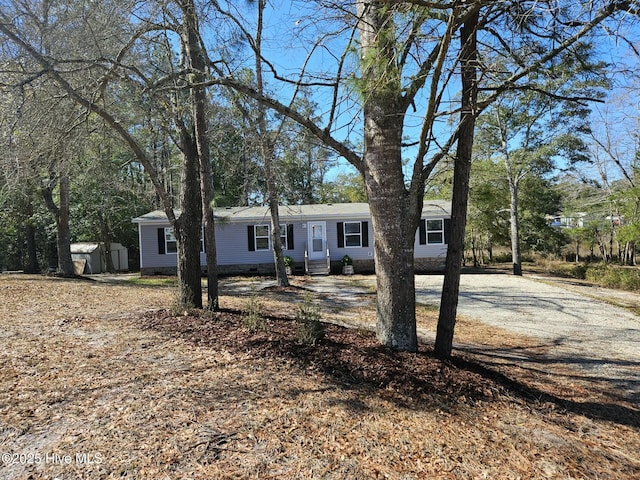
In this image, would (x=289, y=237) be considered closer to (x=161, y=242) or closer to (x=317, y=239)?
(x=317, y=239)

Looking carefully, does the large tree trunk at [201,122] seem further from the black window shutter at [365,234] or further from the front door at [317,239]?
the black window shutter at [365,234]

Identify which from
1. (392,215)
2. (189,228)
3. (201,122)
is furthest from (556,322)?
(201,122)

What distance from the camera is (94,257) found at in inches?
790

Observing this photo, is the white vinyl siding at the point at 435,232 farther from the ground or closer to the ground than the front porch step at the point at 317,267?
farther from the ground

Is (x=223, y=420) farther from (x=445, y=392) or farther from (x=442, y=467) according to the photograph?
(x=445, y=392)

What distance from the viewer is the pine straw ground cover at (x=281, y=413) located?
2.19 meters

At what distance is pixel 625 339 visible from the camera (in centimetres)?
615

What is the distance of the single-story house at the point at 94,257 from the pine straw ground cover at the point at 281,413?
16.7 m

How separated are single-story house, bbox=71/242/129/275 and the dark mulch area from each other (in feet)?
56.7

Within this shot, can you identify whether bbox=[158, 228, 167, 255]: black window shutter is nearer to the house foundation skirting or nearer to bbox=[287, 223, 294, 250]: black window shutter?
the house foundation skirting

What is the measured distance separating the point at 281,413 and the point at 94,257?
2083 centimetres

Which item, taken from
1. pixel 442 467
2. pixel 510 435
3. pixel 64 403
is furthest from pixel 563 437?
pixel 64 403

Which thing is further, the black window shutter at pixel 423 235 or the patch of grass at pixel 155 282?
the black window shutter at pixel 423 235

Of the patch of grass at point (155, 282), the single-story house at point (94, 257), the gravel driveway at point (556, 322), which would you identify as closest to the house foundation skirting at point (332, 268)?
the patch of grass at point (155, 282)
